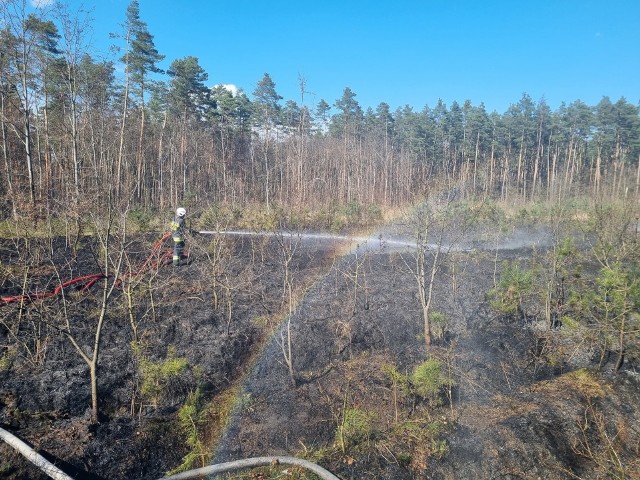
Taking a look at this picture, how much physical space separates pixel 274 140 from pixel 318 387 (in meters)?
40.7

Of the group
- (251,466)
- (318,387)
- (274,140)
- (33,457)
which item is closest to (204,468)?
(251,466)

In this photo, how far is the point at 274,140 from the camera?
4531cm

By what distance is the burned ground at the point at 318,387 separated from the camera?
223 inches

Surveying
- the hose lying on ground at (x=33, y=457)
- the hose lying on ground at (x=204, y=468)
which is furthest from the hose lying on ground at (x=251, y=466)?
the hose lying on ground at (x=33, y=457)

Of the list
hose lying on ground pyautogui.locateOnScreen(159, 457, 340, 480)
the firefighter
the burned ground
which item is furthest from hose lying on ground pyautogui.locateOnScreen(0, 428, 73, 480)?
the firefighter

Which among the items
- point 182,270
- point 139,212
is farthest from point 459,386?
point 139,212

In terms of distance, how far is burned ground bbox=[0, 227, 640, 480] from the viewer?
223 inches

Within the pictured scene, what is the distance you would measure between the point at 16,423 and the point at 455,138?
5332cm

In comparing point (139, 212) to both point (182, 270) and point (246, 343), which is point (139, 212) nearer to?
point (182, 270)

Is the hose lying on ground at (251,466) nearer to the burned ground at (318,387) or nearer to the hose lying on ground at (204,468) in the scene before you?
the hose lying on ground at (204,468)

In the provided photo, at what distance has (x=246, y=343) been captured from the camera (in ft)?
29.2

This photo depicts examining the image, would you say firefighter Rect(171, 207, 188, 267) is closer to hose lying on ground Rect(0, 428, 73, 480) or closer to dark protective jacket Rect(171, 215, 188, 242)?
dark protective jacket Rect(171, 215, 188, 242)

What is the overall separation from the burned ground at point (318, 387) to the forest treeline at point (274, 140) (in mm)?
7975

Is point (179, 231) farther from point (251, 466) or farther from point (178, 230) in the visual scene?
point (251, 466)
